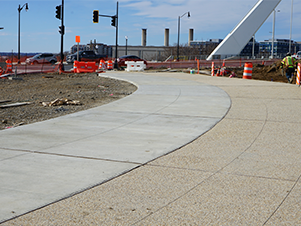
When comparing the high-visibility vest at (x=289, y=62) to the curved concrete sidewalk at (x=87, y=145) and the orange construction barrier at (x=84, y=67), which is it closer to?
the curved concrete sidewalk at (x=87, y=145)

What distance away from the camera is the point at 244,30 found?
182 feet

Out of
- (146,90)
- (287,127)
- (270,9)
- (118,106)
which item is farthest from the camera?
(270,9)

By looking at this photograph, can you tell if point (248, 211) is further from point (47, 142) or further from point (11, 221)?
point (47, 142)

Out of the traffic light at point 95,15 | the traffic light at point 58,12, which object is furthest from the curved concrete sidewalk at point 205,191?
the traffic light at point 95,15

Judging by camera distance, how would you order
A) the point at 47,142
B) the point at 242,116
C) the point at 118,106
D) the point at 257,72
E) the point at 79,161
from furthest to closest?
the point at 257,72 < the point at 118,106 < the point at 242,116 < the point at 47,142 < the point at 79,161

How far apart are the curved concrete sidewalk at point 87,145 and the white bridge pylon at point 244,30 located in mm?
46223

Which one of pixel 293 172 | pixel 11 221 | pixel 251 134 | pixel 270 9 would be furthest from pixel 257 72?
pixel 11 221

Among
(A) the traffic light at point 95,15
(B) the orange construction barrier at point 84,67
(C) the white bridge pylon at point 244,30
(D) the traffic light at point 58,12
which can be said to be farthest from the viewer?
(C) the white bridge pylon at point 244,30

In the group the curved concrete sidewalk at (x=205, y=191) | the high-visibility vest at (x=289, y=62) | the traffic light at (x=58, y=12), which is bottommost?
the curved concrete sidewalk at (x=205, y=191)

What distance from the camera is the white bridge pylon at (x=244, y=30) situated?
53.9 metres

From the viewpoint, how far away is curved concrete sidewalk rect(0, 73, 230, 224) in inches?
173

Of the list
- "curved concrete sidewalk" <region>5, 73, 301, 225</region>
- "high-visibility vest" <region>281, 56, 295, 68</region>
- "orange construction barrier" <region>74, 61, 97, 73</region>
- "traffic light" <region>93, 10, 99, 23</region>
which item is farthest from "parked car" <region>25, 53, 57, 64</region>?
"curved concrete sidewalk" <region>5, 73, 301, 225</region>

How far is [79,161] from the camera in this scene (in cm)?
549

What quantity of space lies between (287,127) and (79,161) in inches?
190
